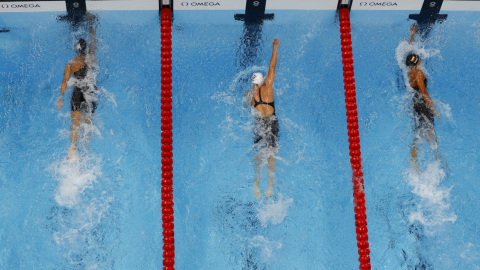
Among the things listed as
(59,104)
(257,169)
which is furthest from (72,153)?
(257,169)

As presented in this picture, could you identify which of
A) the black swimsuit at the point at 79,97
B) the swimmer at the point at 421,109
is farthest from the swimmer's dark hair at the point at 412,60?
the black swimsuit at the point at 79,97

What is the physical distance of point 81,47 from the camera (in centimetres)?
468

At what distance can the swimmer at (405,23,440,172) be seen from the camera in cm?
464

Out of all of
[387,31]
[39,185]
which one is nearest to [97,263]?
[39,185]

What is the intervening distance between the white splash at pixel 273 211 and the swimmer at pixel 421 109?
5.06 feet

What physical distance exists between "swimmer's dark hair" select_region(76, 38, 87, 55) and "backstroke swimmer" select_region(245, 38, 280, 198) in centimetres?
199

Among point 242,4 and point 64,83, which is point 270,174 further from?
point 64,83

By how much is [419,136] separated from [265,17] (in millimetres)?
2272

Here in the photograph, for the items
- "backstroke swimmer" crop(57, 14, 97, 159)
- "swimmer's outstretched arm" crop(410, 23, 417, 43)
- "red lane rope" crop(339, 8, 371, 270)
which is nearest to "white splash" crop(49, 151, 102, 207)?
"backstroke swimmer" crop(57, 14, 97, 159)

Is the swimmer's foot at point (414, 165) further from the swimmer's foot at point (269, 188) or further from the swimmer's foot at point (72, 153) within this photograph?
the swimmer's foot at point (72, 153)

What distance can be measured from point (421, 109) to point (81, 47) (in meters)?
3.99

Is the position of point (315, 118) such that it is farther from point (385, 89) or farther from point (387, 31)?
point (387, 31)

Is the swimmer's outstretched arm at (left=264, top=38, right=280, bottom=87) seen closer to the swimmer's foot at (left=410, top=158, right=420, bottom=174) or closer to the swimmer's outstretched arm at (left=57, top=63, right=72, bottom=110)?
the swimmer's foot at (left=410, top=158, right=420, bottom=174)

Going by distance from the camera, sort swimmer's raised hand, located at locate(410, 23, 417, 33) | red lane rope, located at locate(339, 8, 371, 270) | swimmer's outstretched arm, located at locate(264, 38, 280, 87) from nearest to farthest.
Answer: red lane rope, located at locate(339, 8, 371, 270)
swimmer's outstretched arm, located at locate(264, 38, 280, 87)
swimmer's raised hand, located at locate(410, 23, 417, 33)
